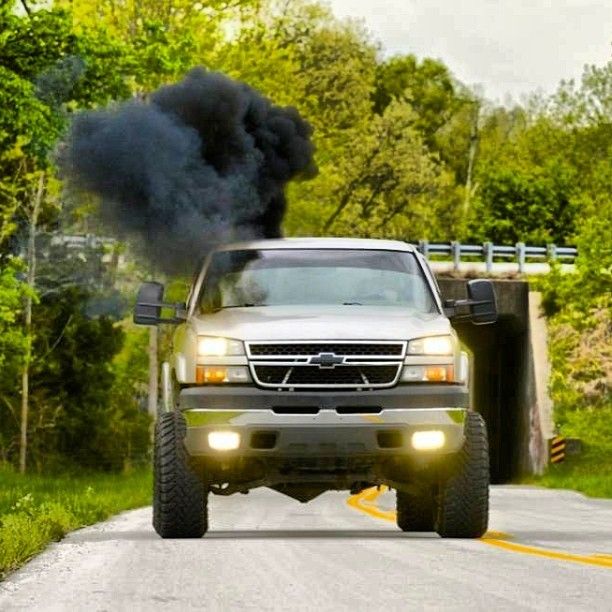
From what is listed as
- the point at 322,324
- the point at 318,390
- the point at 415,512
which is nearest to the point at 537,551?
the point at 318,390

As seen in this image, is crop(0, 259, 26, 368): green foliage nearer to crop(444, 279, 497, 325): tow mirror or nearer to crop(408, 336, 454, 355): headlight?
crop(444, 279, 497, 325): tow mirror

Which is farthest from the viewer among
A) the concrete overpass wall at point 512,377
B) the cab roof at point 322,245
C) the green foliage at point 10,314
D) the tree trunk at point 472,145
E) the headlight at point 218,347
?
the tree trunk at point 472,145

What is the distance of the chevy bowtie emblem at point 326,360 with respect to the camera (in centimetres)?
1451

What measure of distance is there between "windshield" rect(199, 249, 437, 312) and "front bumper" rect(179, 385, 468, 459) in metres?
1.23

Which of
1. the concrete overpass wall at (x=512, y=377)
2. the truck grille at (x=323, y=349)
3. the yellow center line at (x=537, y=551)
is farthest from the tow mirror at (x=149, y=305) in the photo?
the concrete overpass wall at (x=512, y=377)

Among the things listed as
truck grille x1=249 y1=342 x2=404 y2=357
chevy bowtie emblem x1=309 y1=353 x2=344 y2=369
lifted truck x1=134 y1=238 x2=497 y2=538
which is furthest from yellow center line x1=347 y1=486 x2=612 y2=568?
chevy bowtie emblem x1=309 y1=353 x2=344 y2=369

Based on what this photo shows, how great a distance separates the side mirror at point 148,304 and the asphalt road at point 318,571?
170 cm

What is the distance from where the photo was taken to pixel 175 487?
15.1m

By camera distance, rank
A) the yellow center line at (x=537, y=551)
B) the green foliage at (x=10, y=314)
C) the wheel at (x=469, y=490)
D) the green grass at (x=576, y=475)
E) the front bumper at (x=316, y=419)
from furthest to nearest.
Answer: the green grass at (x=576, y=475), the green foliage at (x=10, y=314), the wheel at (x=469, y=490), the front bumper at (x=316, y=419), the yellow center line at (x=537, y=551)

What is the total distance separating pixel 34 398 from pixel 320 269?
30816mm

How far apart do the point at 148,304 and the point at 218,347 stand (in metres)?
1.02

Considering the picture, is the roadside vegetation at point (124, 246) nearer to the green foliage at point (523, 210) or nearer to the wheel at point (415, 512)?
the green foliage at point (523, 210)

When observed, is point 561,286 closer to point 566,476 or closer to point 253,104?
point 566,476

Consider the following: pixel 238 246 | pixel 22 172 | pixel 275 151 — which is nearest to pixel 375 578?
pixel 238 246
